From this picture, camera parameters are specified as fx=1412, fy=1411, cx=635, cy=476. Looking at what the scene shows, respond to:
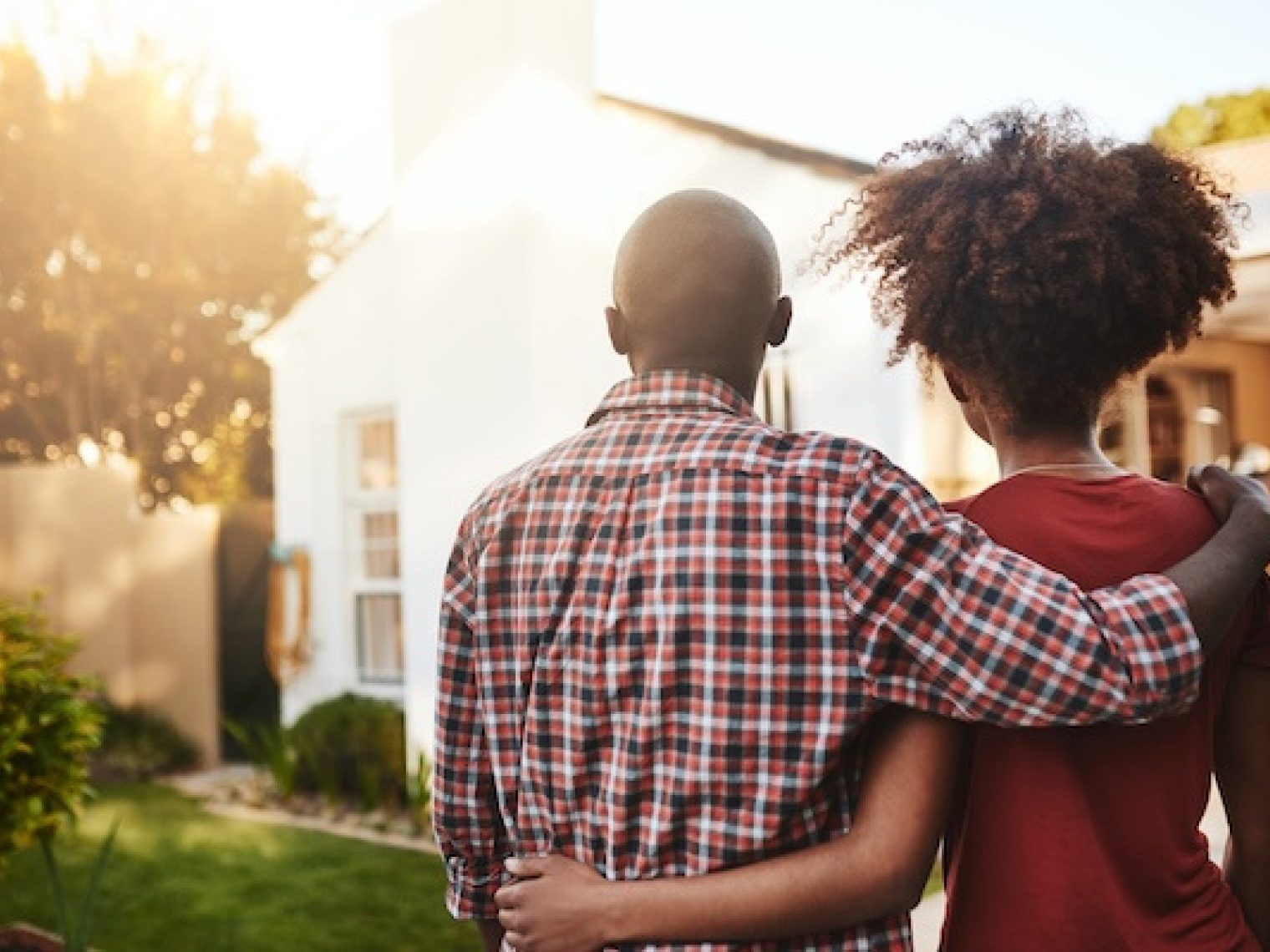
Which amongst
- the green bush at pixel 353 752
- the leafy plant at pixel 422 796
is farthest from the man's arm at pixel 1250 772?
the green bush at pixel 353 752

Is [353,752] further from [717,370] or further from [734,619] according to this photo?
[734,619]

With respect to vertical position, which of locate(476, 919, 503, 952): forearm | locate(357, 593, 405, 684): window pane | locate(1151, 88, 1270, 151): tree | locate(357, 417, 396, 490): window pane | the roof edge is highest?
locate(1151, 88, 1270, 151): tree

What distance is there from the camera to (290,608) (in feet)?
31.7

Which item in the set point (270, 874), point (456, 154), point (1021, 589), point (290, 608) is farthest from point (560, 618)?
point (290, 608)

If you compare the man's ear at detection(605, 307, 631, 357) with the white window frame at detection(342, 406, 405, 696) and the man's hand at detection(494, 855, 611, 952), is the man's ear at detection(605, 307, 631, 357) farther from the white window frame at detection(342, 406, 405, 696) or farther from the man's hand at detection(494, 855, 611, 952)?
the white window frame at detection(342, 406, 405, 696)

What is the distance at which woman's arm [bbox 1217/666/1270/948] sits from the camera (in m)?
1.58

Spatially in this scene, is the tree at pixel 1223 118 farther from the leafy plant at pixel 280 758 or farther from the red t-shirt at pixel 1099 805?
the red t-shirt at pixel 1099 805

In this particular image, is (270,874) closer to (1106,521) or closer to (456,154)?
(456,154)

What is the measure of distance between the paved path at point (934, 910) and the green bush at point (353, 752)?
11.5 feet

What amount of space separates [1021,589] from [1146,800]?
12.5 inches

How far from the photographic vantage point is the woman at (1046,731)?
142 cm

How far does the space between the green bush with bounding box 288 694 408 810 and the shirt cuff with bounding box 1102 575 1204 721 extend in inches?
264

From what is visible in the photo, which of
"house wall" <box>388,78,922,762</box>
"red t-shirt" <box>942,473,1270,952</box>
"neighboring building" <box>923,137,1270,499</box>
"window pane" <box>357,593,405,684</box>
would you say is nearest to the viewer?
"red t-shirt" <box>942,473,1270,952</box>

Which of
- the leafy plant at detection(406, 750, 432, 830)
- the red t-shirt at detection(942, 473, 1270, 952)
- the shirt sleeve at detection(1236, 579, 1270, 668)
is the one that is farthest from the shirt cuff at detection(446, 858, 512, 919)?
the leafy plant at detection(406, 750, 432, 830)
